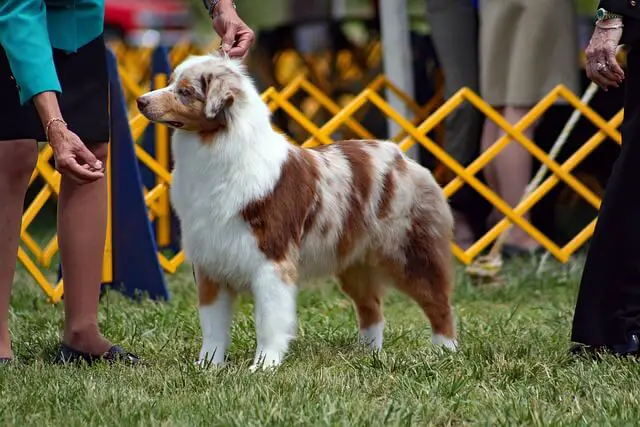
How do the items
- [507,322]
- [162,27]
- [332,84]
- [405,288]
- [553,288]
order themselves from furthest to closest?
[162,27] < [332,84] < [553,288] < [507,322] < [405,288]

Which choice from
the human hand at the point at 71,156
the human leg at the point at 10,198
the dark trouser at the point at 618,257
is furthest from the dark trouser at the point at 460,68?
the human hand at the point at 71,156

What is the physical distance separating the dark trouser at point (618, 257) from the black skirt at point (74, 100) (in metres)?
1.86

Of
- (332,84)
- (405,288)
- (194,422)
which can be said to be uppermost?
(194,422)

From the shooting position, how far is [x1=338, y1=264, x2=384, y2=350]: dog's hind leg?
5.09 meters

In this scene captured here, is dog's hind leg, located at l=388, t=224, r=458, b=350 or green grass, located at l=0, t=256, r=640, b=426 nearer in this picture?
green grass, located at l=0, t=256, r=640, b=426

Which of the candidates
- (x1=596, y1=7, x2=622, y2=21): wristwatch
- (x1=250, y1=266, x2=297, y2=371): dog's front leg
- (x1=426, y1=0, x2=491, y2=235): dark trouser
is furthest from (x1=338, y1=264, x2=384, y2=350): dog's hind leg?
(x1=426, y1=0, x2=491, y2=235): dark trouser

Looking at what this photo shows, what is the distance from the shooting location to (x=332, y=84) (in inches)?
466

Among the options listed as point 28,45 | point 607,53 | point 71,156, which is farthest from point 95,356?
point 607,53

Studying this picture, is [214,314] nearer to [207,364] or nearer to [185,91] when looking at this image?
[207,364]

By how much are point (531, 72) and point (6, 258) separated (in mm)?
3999

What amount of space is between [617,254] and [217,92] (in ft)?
5.11

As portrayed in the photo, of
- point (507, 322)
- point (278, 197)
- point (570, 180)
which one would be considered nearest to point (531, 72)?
point (570, 180)

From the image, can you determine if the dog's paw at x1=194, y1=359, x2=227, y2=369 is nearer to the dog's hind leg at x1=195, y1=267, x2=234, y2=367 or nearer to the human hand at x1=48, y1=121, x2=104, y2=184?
the dog's hind leg at x1=195, y1=267, x2=234, y2=367

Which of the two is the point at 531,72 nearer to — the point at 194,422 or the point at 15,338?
the point at 15,338
